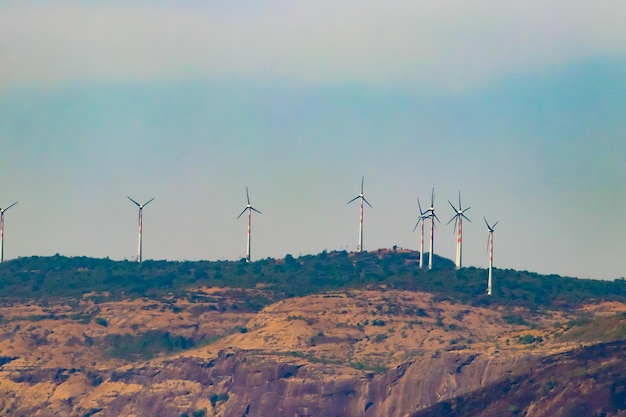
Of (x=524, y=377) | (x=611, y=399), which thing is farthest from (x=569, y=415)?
(x=524, y=377)

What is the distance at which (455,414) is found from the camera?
165375 mm

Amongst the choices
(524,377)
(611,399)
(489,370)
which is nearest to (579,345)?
(489,370)

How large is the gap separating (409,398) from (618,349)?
3348cm

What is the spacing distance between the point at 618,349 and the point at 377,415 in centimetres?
3704

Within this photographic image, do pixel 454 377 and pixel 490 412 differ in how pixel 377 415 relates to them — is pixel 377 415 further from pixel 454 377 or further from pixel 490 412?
pixel 490 412

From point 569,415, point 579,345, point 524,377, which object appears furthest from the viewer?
point 579,345

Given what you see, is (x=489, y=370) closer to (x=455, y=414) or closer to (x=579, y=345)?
(x=579, y=345)

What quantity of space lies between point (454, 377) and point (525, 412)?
37.3 metres

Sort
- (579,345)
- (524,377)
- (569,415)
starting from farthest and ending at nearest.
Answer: (579,345), (524,377), (569,415)

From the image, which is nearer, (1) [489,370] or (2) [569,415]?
(2) [569,415]

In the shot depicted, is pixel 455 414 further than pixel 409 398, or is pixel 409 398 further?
pixel 409 398

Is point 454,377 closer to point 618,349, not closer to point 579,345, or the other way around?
point 579,345

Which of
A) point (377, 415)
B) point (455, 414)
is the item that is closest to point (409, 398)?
point (377, 415)

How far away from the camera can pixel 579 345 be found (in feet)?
640
